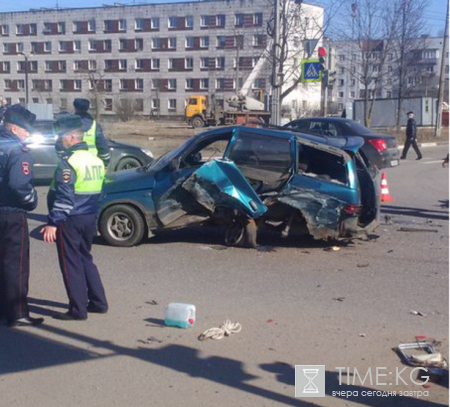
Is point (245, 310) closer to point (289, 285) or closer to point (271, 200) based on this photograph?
point (289, 285)

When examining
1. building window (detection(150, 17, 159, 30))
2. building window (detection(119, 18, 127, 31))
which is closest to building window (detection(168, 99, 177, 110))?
building window (detection(150, 17, 159, 30))

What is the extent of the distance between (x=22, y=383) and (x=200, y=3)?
69955 mm

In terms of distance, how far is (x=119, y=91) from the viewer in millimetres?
77688

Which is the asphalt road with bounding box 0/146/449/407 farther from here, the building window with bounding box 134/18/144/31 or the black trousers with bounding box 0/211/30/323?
the building window with bounding box 134/18/144/31

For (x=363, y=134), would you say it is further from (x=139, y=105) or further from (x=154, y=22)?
(x=154, y=22)

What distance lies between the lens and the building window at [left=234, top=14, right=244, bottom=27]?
6819 cm

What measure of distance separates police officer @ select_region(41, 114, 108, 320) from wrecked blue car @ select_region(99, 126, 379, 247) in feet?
9.15

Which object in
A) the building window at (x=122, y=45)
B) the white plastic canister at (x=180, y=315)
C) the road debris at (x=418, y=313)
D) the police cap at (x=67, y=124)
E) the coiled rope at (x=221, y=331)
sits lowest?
the road debris at (x=418, y=313)

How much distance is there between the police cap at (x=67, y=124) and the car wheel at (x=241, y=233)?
11.7ft

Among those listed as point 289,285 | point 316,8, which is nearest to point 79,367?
point 289,285

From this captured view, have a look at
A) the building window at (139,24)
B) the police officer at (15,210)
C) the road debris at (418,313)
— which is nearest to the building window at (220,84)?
the building window at (139,24)

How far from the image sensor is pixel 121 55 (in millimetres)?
76500

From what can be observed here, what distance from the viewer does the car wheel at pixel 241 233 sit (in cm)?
951

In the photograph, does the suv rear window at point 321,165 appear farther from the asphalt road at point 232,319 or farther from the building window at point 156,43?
the building window at point 156,43
